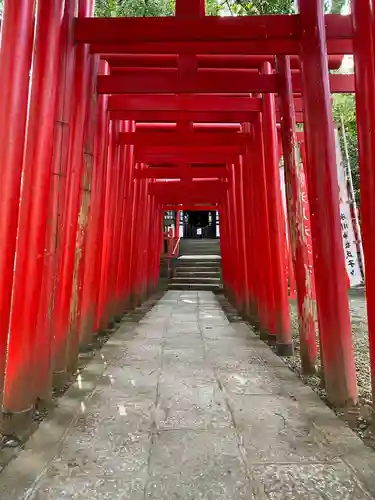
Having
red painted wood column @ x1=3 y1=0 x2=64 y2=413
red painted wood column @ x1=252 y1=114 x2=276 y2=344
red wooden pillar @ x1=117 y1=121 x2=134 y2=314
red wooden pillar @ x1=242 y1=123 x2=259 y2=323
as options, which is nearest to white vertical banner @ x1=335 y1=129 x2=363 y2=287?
red wooden pillar @ x1=242 y1=123 x2=259 y2=323

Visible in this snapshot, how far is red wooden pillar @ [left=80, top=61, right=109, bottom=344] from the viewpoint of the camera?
188 inches

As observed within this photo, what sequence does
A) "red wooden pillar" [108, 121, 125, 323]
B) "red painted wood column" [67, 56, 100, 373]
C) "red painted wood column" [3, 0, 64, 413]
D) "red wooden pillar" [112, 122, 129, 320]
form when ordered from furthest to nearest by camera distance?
"red wooden pillar" [112, 122, 129, 320]
"red wooden pillar" [108, 121, 125, 323]
"red painted wood column" [67, 56, 100, 373]
"red painted wood column" [3, 0, 64, 413]

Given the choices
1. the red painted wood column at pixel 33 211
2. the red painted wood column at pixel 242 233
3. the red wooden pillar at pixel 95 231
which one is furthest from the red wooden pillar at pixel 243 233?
the red painted wood column at pixel 33 211

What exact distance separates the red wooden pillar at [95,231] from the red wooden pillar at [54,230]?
1.58 meters

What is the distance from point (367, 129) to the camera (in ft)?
8.18

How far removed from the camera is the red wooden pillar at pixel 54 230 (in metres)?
2.97

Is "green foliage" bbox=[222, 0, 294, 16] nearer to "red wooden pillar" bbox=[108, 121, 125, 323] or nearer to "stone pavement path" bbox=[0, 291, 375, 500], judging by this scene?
"red wooden pillar" bbox=[108, 121, 125, 323]

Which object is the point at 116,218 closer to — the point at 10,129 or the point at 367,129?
the point at 10,129

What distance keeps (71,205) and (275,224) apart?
2.55 metres

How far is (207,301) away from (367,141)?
8.22 m

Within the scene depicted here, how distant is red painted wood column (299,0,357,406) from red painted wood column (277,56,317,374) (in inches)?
32.8

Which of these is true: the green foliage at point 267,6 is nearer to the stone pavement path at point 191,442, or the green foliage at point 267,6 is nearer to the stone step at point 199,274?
the stone pavement path at point 191,442

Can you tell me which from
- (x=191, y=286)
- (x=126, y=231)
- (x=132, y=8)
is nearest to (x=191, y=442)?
(x=126, y=231)

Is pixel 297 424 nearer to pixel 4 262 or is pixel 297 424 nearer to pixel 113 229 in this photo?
pixel 4 262
